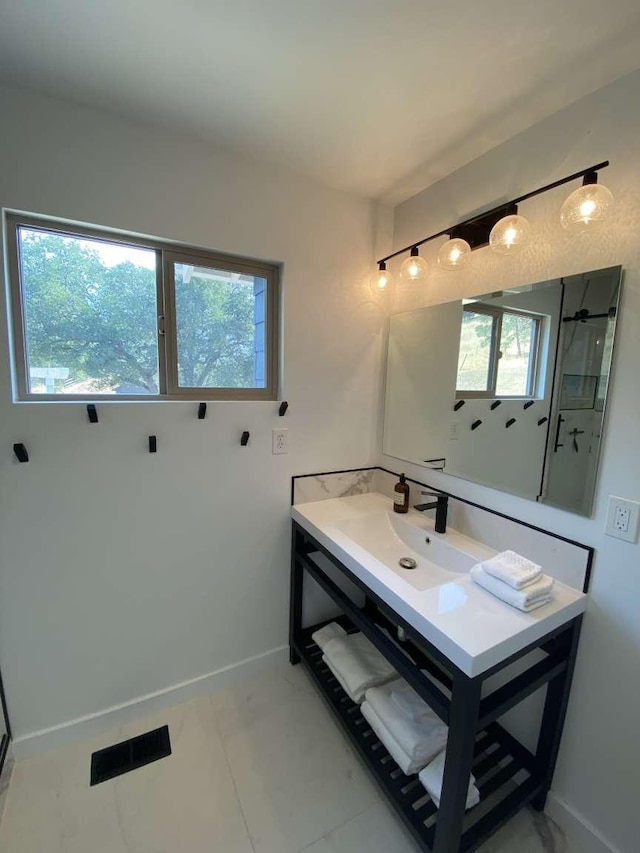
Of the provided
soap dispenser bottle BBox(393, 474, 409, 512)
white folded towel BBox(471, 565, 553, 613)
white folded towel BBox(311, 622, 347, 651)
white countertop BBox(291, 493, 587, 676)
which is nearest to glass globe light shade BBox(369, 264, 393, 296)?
soap dispenser bottle BBox(393, 474, 409, 512)

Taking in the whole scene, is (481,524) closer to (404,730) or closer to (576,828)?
(404,730)

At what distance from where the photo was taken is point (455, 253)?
142 cm

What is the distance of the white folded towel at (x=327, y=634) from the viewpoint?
70.4 inches

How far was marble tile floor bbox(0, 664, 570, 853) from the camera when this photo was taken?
1202mm

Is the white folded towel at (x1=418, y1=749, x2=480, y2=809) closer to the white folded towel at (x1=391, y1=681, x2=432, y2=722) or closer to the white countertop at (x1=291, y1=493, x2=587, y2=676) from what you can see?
the white folded towel at (x1=391, y1=681, x2=432, y2=722)

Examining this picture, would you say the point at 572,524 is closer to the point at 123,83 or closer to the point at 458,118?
the point at 458,118

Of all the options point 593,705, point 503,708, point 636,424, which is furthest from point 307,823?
point 636,424

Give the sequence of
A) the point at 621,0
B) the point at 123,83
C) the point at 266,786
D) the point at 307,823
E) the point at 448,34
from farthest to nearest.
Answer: the point at 266,786 → the point at 307,823 → the point at 123,83 → the point at 448,34 → the point at 621,0

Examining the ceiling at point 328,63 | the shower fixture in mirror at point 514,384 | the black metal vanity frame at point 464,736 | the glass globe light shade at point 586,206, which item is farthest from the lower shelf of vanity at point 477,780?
the ceiling at point 328,63

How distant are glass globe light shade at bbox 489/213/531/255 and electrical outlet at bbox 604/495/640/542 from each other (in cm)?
89

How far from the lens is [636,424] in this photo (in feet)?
3.49

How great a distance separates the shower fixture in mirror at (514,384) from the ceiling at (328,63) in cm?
59

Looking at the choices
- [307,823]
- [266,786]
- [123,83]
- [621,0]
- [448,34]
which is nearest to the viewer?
[621,0]

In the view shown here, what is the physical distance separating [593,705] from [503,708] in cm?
41
